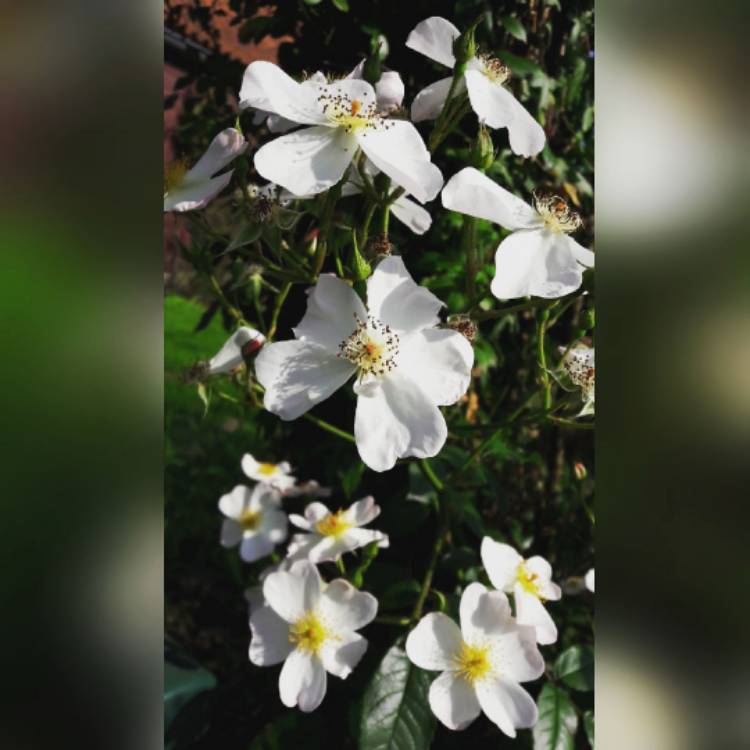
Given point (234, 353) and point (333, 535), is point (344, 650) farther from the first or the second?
point (234, 353)

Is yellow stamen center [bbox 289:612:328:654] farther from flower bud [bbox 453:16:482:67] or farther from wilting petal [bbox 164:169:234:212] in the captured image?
flower bud [bbox 453:16:482:67]

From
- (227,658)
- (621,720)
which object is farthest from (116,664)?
(227,658)

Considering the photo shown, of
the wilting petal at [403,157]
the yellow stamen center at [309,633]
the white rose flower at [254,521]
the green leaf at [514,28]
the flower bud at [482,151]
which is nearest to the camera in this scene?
the wilting petal at [403,157]

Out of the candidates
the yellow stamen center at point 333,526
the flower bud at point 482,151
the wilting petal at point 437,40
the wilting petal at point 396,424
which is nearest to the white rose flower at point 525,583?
the yellow stamen center at point 333,526

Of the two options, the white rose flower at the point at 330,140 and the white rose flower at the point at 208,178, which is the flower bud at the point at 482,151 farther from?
the white rose flower at the point at 208,178

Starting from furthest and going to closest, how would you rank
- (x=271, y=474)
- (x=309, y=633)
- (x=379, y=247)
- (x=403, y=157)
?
(x=271, y=474)
(x=309, y=633)
(x=379, y=247)
(x=403, y=157)

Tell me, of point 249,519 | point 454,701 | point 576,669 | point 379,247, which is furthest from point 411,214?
point 249,519
